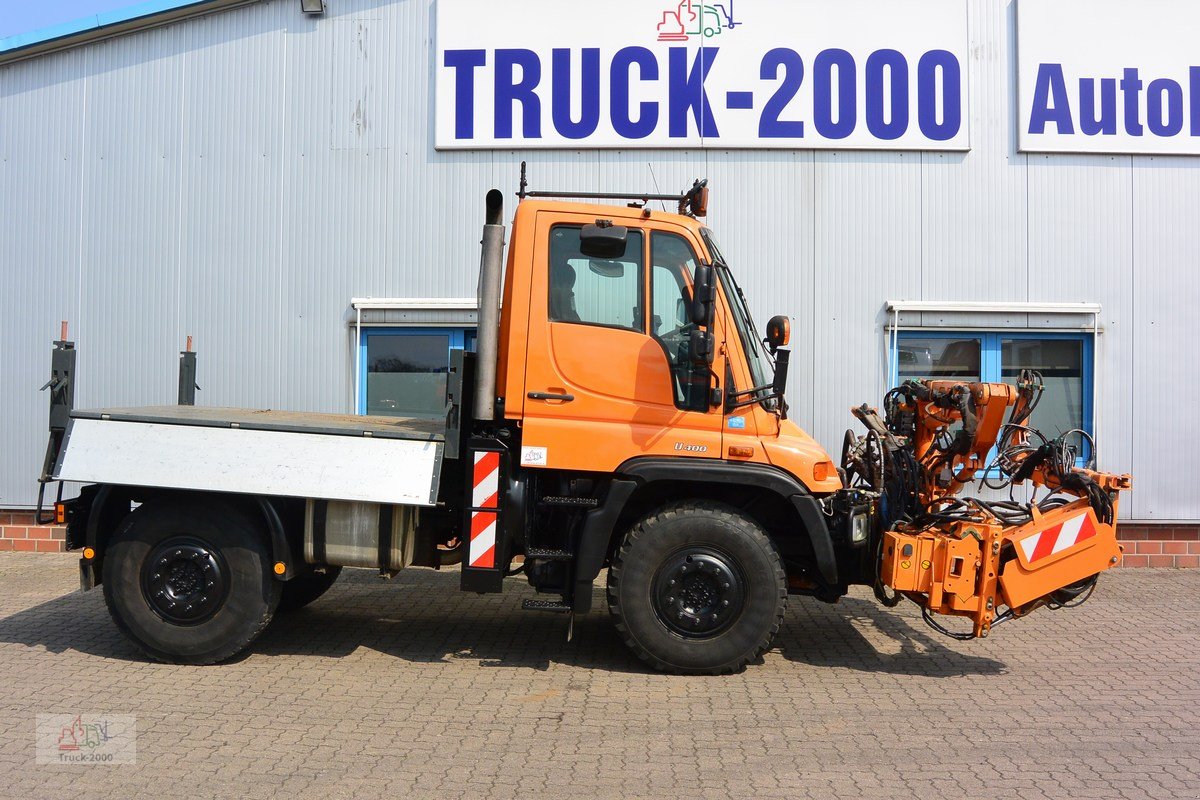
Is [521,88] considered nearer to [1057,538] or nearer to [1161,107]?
[1161,107]

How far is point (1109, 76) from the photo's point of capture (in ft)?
31.4

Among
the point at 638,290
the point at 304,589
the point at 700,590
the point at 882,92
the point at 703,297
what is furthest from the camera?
the point at 882,92

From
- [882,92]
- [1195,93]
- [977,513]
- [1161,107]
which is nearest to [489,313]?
[977,513]

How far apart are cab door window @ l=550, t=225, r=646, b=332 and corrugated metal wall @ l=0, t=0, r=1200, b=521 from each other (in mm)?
3928

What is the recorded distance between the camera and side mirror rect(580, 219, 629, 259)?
5805mm

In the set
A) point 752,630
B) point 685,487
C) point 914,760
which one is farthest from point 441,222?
point 914,760

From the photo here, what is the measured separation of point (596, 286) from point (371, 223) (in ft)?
15.2

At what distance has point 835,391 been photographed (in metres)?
9.62

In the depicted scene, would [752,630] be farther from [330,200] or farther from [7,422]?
[7,422]

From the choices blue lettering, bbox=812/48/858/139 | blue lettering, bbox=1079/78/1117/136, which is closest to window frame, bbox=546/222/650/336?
blue lettering, bbox=812/48/858/139

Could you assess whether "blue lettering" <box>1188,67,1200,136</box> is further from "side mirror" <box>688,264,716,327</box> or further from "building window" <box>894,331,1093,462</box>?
"side mirror" <box>688,264,716,327</box>

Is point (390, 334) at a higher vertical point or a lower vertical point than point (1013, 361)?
higher

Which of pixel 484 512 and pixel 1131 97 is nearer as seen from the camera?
pixel 484 512

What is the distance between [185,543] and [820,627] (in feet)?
14.7
